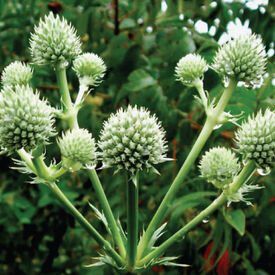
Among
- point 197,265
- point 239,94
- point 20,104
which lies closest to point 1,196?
point 197,265

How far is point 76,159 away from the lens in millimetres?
1428

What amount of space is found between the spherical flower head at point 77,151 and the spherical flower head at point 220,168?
1.67 feet

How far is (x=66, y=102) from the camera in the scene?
167 centimetres

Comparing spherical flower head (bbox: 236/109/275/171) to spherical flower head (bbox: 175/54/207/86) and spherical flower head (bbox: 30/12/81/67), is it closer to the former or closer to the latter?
spherical flower head (bbox: 175/54/207/86)

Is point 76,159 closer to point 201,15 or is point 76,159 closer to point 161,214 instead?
point 161,214

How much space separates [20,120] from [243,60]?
3.40ft

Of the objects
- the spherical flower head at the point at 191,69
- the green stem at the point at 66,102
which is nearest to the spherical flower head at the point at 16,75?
the green stem at the point at 66,102

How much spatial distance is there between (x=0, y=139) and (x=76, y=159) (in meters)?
0.30

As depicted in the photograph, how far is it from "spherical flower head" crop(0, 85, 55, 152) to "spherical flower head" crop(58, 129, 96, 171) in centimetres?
11

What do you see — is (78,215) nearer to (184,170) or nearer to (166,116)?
(184,170)

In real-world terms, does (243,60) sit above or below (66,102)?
above

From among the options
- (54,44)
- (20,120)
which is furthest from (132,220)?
(54,44)

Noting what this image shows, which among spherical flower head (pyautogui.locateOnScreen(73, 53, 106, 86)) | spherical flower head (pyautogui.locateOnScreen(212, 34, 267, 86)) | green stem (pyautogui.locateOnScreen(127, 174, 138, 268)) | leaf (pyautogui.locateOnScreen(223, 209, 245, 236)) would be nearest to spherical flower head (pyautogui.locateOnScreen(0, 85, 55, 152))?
green stem (pyautogui.locateOnScreen(127, 174, 138, 268))

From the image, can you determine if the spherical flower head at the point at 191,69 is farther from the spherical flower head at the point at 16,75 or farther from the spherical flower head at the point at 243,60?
the spherical flower head at the point at 16,75
